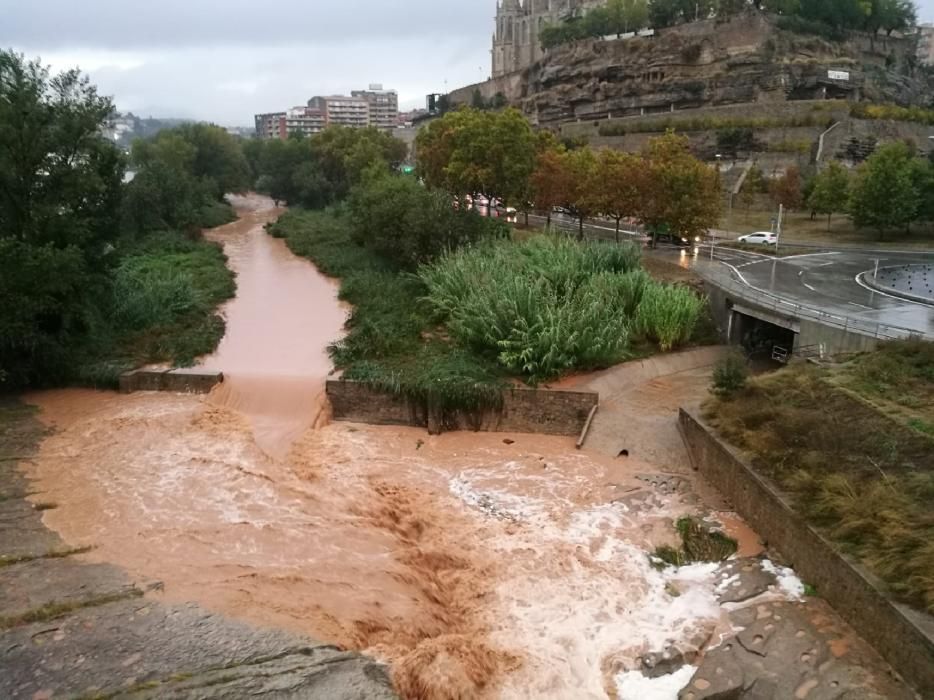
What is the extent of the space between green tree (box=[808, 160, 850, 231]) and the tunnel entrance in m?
18.5

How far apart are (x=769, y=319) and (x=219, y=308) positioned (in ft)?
68.2

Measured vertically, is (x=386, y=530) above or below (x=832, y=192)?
below

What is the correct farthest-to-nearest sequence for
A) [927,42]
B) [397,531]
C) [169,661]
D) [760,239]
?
1. [927,42]
2. [760,239]
3. [397,531]
4. [169,661]

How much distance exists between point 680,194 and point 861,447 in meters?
18.5

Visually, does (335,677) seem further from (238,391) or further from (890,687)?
(238,391)

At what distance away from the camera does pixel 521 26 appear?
109562 mm

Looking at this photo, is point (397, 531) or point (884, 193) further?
point (884, 193)

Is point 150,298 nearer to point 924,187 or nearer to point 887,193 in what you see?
point 887,193

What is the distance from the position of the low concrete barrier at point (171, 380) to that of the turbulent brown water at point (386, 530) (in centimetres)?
39

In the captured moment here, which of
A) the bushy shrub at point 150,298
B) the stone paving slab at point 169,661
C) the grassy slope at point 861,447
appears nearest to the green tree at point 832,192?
the grassy slope at point 861,447

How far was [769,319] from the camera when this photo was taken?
21547 mm

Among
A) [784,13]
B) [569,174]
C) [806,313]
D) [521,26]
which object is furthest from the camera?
[521,26]

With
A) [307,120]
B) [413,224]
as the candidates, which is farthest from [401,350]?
[307,120]

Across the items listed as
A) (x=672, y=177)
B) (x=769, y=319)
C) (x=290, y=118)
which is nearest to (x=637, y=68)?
(x=672, y=177)
